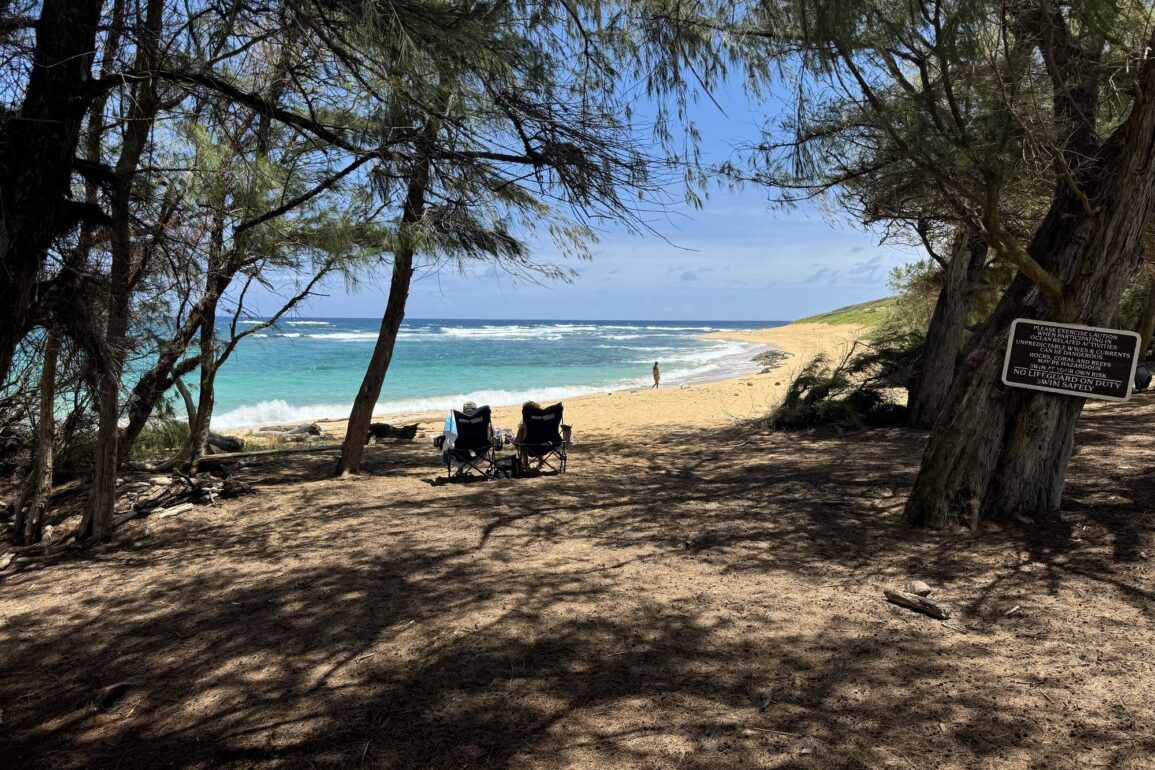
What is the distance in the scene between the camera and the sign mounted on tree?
3.68 metres

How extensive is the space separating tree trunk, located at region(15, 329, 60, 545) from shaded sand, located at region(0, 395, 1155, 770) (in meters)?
0.53

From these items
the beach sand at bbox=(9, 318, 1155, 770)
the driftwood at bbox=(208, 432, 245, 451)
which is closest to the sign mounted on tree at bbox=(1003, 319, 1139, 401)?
the beach sand at bbox=(9, 318, 1155, 770)

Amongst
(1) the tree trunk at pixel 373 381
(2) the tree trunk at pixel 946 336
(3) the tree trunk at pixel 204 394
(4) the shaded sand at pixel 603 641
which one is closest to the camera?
(4) the shaded sand at pixel 603 641

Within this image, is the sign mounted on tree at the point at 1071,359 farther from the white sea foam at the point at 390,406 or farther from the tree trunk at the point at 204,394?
the white sea foam at the point at 390,406

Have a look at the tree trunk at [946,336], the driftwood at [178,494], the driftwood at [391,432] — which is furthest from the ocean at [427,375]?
the tree trunk at [946,336]

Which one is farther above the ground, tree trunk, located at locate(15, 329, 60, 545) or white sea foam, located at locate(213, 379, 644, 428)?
tree trunk, located at locate(15, 329, 60, 545)

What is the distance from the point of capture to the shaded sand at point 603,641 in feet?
7.27

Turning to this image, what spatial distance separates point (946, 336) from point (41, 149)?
8791 mm

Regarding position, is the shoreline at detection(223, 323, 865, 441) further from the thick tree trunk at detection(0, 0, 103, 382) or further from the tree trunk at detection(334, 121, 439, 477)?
the thick tree trunk at detection(0, 0, 103, 382)

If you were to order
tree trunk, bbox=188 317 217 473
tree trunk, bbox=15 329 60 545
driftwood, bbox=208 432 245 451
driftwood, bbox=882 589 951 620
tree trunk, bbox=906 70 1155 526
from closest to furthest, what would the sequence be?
driftwood, bbox=882 589 951 620
tree trunk, bbox=906 70 1155 526
tree trunk, bbox=15 329 60 545
tree trunk, bbox=188 317 217 473
driftwood, bbox=208 432 245 451

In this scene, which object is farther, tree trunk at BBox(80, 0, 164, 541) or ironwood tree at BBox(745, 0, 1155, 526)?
ironwood tree at BBox(745, 0, 1155, 526)

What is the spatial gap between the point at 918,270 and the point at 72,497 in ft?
41.6

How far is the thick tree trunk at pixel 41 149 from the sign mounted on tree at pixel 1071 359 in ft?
14.8

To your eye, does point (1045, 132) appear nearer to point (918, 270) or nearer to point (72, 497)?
point (72, 497)
